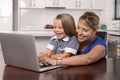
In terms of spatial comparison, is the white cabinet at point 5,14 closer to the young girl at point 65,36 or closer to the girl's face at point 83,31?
the young girl at point 65,36

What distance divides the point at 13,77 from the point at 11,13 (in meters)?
3.58

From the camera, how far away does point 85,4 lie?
4.87 metres

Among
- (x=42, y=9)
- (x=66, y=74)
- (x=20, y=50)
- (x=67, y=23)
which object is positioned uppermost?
(x=42, y=9)

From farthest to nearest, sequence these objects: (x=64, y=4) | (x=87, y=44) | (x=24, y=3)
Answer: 1. (x=64, y=4)
2. (x=24, y=3)
3. (x=87, y=44)

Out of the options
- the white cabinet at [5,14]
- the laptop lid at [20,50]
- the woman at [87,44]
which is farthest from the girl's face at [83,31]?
the white cabinet at [5,14]

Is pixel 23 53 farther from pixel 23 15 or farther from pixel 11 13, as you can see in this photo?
pixel 23 15

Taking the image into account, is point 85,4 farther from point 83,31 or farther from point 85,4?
point 83,31

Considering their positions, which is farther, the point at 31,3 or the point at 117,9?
the point at 31,3

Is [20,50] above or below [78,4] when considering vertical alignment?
below

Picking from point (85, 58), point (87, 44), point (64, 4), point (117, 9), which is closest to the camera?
point (85, 58)

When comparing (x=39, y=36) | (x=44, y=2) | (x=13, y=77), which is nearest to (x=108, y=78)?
(x=13, y=77)

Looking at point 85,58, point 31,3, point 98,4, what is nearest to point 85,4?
point 98,4

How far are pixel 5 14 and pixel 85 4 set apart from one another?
171cm

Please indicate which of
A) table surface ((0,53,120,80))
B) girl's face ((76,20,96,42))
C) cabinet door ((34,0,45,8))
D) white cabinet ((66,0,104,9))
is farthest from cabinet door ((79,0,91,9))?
table surface ((0,53,120,80))
